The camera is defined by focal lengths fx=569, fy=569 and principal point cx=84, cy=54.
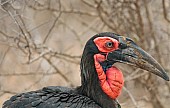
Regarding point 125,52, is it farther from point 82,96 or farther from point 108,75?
point 82,96

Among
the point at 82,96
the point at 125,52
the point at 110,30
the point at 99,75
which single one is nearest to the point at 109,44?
the point at 125,52

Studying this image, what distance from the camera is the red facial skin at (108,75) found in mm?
3982

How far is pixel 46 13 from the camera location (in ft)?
22.7

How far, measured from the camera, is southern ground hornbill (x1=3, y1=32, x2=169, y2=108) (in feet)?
13.0

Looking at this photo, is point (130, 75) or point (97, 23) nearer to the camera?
point (130, 75)

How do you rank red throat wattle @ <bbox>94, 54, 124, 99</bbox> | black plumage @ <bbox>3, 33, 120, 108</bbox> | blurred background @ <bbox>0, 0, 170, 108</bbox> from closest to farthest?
black plumage @ <bbox>3, 33, 120, 108</bbox>
red throat wattle @ <bbox>94, 54, 124, 99</bbox>
blurred background @ <bbox>0, 0, 170, 108</bbox>

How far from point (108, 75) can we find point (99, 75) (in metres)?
0.08

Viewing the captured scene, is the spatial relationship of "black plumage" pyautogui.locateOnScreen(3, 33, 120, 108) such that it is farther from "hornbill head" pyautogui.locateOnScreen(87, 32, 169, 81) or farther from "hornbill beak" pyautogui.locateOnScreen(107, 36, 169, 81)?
"hornbill beak" pyautogui.locateOnScreen(107, 36, 169, 81)

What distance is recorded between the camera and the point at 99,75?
4.02m

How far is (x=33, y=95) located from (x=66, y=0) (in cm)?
307

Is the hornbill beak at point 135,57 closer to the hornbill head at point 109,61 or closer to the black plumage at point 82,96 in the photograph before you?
the hornbill head at point 109,61

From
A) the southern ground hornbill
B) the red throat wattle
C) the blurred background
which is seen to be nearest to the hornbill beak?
the southern ground hornbill

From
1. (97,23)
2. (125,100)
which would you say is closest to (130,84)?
(125,100)

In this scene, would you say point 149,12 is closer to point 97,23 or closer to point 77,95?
point 97,23
